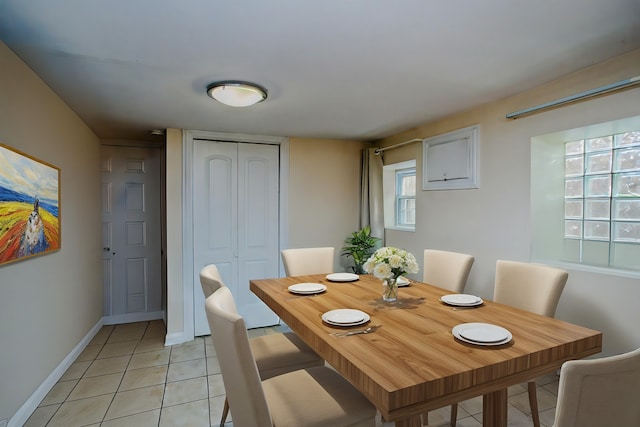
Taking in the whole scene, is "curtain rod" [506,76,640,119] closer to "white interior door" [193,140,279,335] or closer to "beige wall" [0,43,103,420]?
"white interior door" [193,140,279,335]

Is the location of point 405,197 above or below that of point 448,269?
above

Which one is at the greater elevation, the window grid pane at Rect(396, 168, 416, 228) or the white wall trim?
the window grid pane at Rect(396, 168, 416, 228)

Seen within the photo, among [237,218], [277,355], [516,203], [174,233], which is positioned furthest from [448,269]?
[174,233]

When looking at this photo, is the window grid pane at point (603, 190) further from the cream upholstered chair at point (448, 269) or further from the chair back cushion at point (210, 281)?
the chair back cushion at point (210, 281)

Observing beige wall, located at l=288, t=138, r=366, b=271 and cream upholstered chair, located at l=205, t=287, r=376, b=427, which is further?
beige wall, located at l=288, t=138, r=366, b=271

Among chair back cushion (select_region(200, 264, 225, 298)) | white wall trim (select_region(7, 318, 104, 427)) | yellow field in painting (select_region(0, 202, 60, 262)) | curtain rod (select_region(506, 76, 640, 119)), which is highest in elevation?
curtain rod (select_region(506, 76, 640, 119))

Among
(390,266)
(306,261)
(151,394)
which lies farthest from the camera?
(306,261)

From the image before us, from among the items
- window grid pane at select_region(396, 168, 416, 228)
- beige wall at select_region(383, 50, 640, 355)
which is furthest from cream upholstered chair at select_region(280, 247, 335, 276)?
window grid pane at select_region(396, 168, 416, 228)

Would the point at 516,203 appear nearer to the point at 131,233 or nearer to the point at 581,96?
the point at 581,96

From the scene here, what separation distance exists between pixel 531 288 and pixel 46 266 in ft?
10.6

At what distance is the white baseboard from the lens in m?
4.03

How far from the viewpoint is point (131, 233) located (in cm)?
414

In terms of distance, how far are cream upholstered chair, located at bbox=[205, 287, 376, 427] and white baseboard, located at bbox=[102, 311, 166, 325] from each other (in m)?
3.27

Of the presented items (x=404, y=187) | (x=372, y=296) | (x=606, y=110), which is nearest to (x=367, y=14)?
(x=372, y=296)
